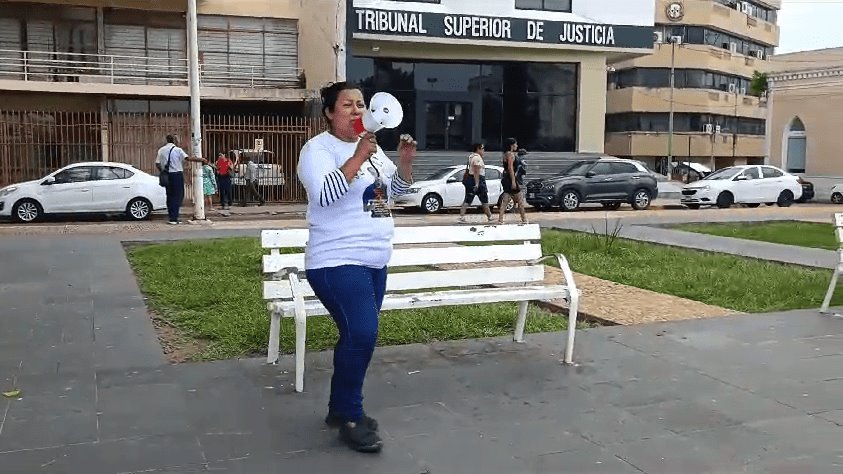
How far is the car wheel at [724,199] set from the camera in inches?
996

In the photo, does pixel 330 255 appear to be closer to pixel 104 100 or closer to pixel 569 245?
pixel 569 245

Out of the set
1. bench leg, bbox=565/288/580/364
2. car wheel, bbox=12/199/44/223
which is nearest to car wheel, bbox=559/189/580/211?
car wheel, bbox=12/199/44/223

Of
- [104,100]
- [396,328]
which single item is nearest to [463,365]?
[396,328]

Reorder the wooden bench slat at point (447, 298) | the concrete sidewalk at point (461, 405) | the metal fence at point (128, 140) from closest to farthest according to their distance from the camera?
1. the concrete sidewalk at point (461, 405)
2. the wooden bench slat at point (447, 298)
3. the metal fence at point (128, 140)

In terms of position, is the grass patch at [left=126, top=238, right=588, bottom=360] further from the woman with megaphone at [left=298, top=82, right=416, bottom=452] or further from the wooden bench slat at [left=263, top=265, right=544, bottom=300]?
the woman with megaphone at [left=298, top=82, right=416, bottom=452]

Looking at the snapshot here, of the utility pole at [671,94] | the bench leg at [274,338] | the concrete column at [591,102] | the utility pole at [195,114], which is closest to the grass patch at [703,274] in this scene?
the bench leg at [274,338]

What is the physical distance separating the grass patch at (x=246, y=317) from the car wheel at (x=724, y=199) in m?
19.1

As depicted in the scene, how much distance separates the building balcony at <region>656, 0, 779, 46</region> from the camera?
55219 millimetres

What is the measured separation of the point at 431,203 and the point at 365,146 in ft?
59.2

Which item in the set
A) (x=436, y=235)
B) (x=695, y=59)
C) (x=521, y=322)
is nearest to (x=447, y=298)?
(x=436, y=235)

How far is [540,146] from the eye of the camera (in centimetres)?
3275

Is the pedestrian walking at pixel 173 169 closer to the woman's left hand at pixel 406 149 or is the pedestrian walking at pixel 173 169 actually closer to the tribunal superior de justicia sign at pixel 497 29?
the woman's left hand at pixel 406 149

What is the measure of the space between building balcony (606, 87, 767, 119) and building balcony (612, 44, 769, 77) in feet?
5.22

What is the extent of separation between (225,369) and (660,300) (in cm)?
445
